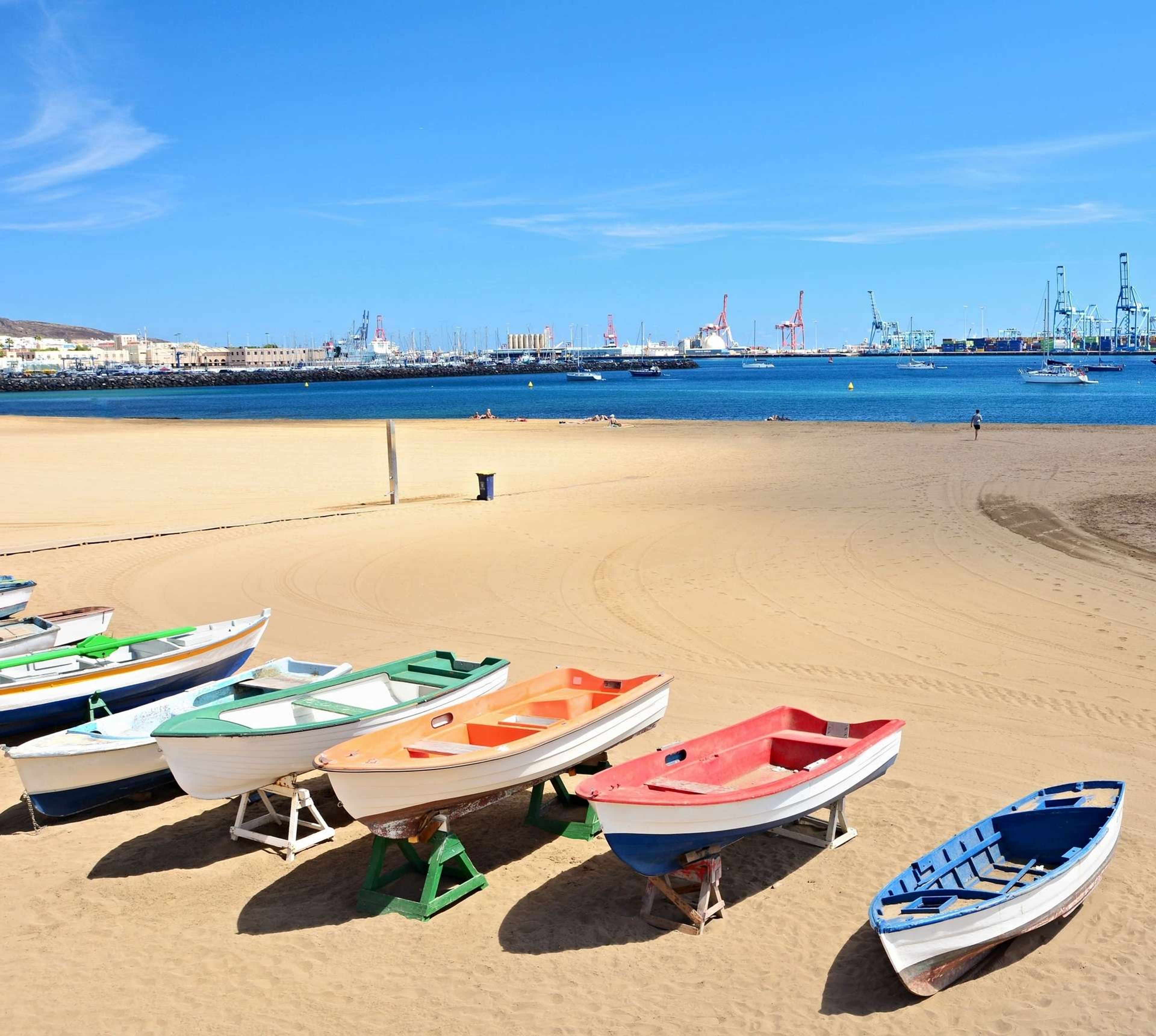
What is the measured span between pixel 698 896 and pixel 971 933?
1.60m

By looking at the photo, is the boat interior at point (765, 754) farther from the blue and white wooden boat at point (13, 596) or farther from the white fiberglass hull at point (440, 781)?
the blue and white wooden boat at point (13, 596)

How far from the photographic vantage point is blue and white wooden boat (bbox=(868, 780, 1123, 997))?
5211 mm

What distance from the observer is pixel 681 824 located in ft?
18.8

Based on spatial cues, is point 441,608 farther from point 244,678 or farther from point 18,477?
point 18,477

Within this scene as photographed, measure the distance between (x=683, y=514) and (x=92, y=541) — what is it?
35.3 ft

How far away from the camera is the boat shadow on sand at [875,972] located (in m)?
5.28

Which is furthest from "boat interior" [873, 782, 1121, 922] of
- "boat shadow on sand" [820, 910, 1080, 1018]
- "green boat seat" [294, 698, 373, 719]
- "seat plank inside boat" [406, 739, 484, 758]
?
"green boat seat" [294, 698, 373, 719]

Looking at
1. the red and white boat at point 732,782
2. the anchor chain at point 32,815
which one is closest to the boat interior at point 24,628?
the anchor chain at point 32,815

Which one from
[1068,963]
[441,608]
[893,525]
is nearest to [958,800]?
[1068,963]

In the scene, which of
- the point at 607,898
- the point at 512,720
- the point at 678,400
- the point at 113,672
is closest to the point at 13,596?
the point at 113,672

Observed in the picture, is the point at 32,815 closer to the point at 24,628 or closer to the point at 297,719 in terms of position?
the point at 297,719

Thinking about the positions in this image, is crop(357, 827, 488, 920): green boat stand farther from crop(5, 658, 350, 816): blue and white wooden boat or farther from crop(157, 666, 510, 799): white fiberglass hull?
crop(5, 658, 350, 816): blue and white wooden boat

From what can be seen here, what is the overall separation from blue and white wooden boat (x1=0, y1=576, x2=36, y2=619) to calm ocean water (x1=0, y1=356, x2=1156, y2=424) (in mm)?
45516

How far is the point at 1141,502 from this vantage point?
21594 millimetres
